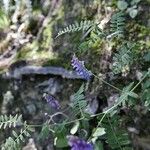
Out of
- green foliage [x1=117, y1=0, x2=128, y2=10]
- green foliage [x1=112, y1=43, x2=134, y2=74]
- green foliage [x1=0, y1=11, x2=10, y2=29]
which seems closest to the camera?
green foliage [x1=112, y1=43, x2=134, y2=74]

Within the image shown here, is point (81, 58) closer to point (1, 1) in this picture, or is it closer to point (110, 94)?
point (110, 94)

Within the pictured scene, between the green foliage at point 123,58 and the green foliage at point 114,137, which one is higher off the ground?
the green foliage at point 123,58

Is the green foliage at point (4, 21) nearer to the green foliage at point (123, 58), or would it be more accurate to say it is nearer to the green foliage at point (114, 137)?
the green foliage at point (123, 58)

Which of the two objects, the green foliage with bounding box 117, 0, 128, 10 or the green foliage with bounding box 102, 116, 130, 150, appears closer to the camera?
the green foliage with bounding box 102, 116, 130, 150

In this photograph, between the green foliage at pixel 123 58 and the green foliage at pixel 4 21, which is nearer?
the green foliage at pixel 123 58

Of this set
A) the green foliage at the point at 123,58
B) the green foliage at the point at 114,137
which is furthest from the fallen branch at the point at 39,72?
the green foliage at the point at 114,137

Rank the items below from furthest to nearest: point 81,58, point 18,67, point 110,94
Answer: point 18,67, point 81,58, point 110,94

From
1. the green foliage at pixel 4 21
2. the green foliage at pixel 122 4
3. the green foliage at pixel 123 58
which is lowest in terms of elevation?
the green foliage at pixel 123 58

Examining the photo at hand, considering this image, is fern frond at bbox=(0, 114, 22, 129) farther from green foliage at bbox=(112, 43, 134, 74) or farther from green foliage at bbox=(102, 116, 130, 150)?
green foliage at bbox=(112, 43, 134, 74)

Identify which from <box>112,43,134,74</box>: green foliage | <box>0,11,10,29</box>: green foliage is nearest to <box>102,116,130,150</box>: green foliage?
<box>112,43,134,74</box>: green foliage

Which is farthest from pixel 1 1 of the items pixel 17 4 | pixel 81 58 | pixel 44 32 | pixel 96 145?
pixel 96 145

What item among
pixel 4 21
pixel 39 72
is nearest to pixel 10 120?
pixel 39 72
